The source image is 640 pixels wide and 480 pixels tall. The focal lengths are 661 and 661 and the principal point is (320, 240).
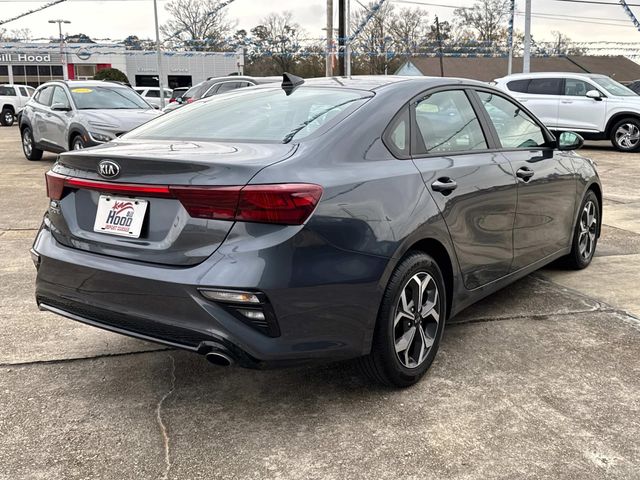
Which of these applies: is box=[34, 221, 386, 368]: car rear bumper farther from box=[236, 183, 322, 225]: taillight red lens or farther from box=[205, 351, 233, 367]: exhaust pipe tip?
box=[236, 183, 322, 225]: taillight red lens

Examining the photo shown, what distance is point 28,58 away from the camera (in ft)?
207

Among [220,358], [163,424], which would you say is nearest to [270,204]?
[220,358]

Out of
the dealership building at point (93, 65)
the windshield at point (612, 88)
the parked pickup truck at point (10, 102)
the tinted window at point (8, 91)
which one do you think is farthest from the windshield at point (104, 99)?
the dealership building at point (93, 65)

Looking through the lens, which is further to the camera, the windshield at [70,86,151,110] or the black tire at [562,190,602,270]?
the windshield at [70,86,151,110]

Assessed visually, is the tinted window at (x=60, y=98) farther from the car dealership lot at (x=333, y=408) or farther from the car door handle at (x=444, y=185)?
the car door handle at (x=444, y=185)

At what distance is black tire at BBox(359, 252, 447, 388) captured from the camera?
2984 mm

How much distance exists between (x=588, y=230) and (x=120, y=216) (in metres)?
4.00

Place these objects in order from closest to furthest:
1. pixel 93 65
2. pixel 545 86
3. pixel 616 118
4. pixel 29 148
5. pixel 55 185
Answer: pixel 55 185 < pixel 29 148 < pixel 616 118 < pixel 545 86 < pixel 93 65

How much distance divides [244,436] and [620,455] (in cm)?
156

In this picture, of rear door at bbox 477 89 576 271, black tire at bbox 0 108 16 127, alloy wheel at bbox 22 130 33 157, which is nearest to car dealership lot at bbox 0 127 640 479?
rear door at bbox 477 89 576 271

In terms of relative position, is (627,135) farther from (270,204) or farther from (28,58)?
(28,58)

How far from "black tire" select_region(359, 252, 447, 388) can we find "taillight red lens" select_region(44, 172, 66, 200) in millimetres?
1615

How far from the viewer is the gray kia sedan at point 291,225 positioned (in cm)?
261

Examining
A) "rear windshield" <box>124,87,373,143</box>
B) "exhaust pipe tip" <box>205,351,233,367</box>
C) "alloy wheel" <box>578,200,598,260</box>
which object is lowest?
"alloy wheel" <box>578,200,598,260</box>
